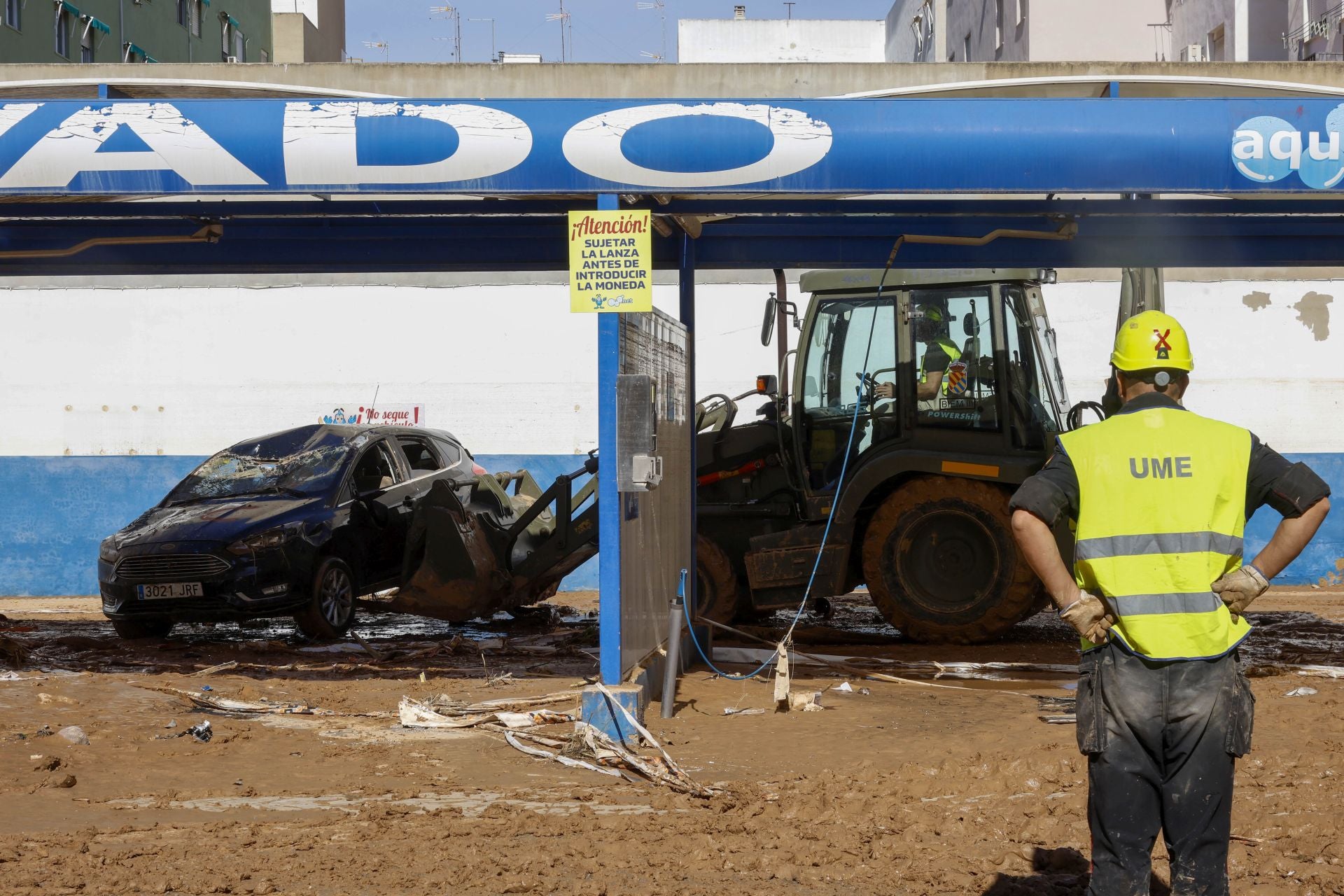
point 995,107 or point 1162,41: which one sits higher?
point 1162,41

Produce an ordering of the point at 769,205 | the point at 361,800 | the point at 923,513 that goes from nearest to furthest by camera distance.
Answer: the point at 361,800
the point at 769,205
the point at 923,513

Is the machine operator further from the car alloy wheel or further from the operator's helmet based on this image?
the car alloy wheel

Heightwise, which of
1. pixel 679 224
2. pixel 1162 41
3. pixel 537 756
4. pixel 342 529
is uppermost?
pixel 1162 41

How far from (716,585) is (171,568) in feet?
14.3

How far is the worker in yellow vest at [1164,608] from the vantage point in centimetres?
360

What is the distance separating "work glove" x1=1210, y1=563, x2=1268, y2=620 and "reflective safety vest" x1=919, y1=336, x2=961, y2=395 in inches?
287

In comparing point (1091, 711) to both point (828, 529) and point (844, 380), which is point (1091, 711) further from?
point (844, 380)

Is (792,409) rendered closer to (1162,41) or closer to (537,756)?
(537,756)

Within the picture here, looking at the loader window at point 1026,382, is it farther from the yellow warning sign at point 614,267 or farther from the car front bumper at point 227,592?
the car front bumper at point 227,592

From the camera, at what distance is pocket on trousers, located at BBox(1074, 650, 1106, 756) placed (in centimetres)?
366

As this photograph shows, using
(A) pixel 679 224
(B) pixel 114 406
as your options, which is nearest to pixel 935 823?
(A) pixel 679 224

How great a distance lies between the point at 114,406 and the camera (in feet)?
53.2

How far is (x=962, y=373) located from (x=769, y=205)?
3.30 metres

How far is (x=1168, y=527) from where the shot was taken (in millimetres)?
3650
